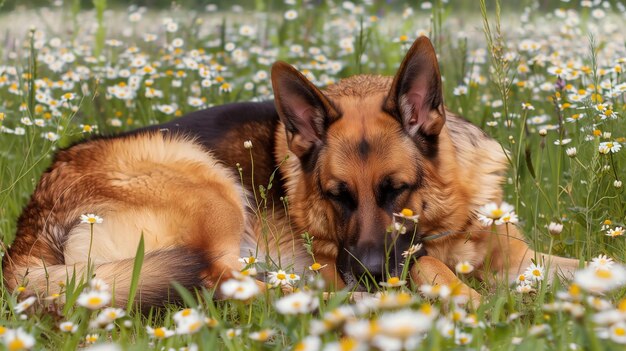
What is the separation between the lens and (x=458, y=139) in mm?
4125

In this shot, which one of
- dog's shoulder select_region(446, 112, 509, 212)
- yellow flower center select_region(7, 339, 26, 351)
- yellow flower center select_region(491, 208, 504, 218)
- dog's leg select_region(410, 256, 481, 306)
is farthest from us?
dog's shoulder select_region(446, 112, 509, 212)

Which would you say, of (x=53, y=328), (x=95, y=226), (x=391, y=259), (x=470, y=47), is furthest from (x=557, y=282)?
(x=470, y=47)

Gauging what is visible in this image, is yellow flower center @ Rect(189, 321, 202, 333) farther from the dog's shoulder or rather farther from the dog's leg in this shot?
the dog's shoulder

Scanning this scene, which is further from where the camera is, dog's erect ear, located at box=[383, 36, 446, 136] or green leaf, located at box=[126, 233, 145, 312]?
dog's erect ear, located at box=[383, 36, 446, 136]

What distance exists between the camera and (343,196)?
3.74m

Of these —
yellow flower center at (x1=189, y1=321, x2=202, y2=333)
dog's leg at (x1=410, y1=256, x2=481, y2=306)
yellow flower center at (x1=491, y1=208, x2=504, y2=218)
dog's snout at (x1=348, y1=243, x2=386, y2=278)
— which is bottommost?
dog's leg at (x1=410, y1=256, x2=481, y2=306)

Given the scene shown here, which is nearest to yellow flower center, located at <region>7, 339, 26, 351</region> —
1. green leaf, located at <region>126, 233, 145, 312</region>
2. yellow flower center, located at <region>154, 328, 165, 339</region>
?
yellow flower center, located at <region>154, 328, 165, 339</region>

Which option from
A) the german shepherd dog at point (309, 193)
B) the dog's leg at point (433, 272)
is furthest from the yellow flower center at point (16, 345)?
the dog's leg at point (433, 272)

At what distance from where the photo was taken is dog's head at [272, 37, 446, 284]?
11.8 feet

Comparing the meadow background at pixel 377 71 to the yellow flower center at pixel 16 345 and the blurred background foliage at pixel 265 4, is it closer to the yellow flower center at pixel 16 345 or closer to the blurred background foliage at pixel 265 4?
the yellow flower center at pixel 16 345

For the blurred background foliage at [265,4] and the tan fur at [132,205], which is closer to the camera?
the tan fur at [132,205]

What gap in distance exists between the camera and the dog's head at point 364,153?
11.8 feet

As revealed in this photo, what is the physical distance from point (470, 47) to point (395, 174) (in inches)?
207

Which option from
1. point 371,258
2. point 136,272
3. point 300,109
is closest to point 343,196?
point 371,258
